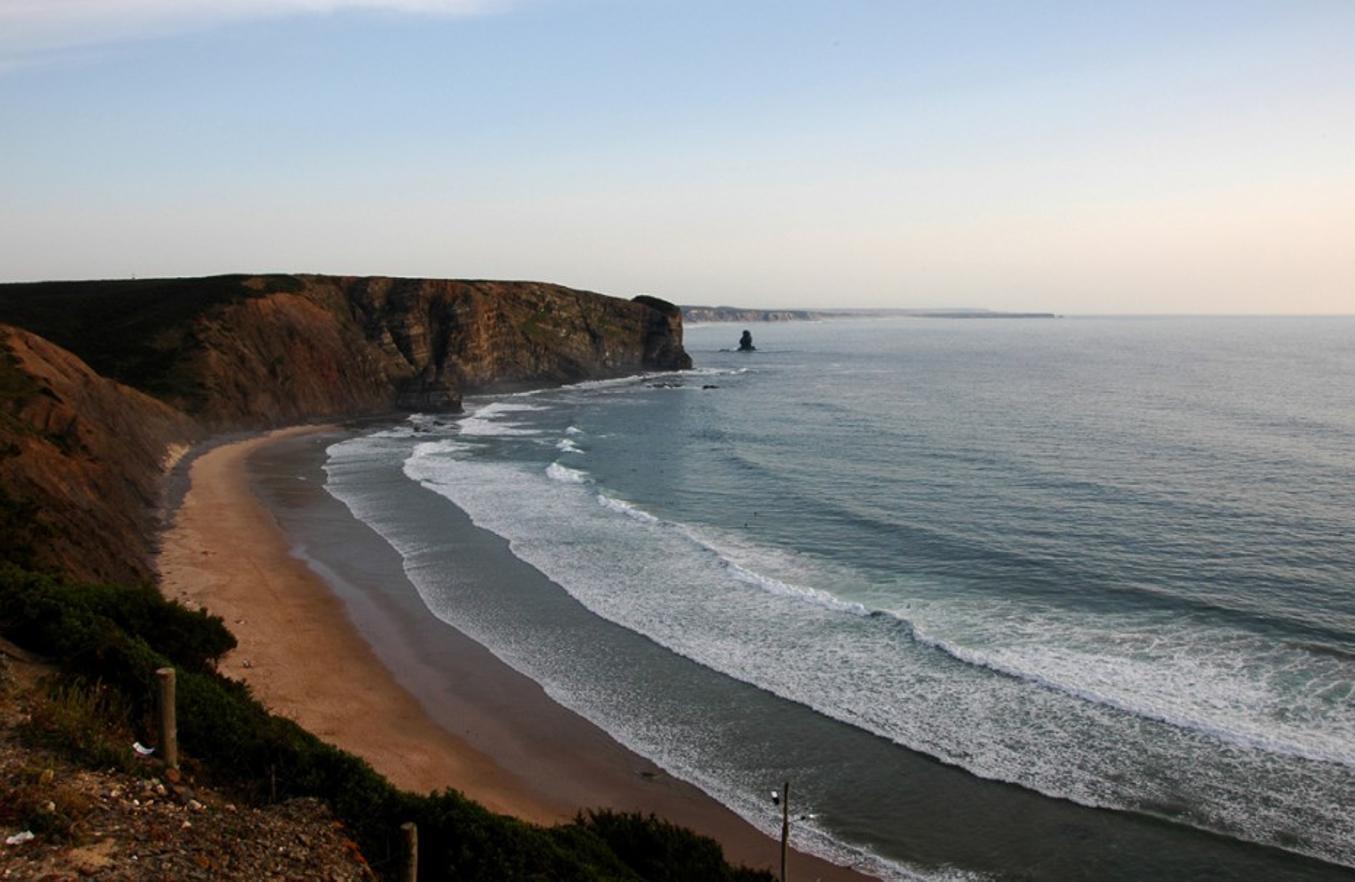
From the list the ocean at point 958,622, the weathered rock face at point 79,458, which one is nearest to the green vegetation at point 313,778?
the ocean at point 958,622

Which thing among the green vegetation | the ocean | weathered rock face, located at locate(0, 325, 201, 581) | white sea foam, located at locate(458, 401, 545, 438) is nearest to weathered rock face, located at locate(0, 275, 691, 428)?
white sea foam, located at locate(458, 401, 545, 438)

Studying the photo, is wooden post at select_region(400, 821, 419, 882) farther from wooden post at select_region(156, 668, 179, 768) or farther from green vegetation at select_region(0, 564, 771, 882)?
wooden post at select_region(156, 668, 179, 768)

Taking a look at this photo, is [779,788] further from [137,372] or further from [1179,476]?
[137,372]

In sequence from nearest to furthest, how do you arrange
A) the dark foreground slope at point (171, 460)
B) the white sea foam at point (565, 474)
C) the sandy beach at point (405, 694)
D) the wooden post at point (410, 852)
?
the wooden post at point (410, 852)
the dark foreground slope at point (171, 460)
the sandy beach at point (405, 694)
the white sea foam at point (565, 474)

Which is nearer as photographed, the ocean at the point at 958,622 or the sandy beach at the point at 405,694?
the ocean at the point at 958,622

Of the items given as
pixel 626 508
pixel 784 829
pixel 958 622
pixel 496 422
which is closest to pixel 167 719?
pixel 784 829

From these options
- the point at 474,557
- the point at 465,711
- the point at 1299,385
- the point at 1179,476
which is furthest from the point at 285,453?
the point at 1299,385

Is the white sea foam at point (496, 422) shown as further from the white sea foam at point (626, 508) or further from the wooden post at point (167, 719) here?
the wooden post at point (167, 719)
